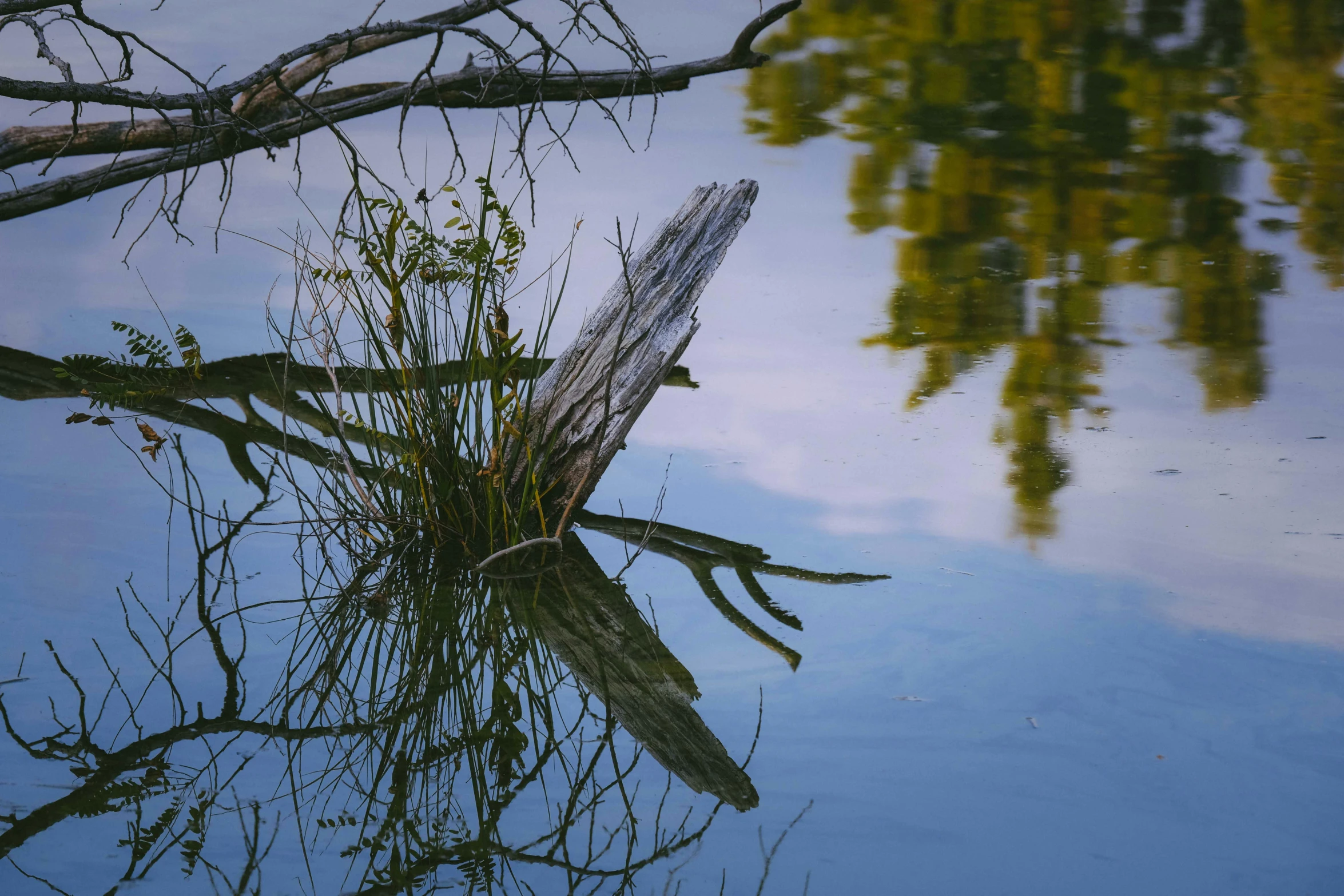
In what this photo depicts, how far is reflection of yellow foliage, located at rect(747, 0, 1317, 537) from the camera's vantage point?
3.65 meters

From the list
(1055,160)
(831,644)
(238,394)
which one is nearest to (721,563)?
(831,644)

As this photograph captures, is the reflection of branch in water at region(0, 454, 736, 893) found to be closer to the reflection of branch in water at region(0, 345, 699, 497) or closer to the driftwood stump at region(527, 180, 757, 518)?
the driftwood stump at region(527, 180, 757, 518)

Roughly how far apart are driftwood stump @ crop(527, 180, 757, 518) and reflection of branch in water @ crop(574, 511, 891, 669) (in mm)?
120

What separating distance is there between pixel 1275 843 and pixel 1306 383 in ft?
6.87

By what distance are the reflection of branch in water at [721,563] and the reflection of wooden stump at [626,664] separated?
0.13 meters

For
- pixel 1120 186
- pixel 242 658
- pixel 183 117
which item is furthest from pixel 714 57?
pixel 242 658

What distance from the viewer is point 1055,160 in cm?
546

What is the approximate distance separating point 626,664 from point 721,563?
51cm

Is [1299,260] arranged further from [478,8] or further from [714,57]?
[478,8]

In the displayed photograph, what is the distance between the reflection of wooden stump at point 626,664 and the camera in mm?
1755

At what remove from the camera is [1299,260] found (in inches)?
166

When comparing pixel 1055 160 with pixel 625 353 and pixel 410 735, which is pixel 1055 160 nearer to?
pixel 625 353

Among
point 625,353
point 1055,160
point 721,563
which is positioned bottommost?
point 721,563

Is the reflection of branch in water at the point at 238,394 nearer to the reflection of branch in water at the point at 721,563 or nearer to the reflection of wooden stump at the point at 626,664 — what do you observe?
the reflection of branch in water at the point at 721,563
